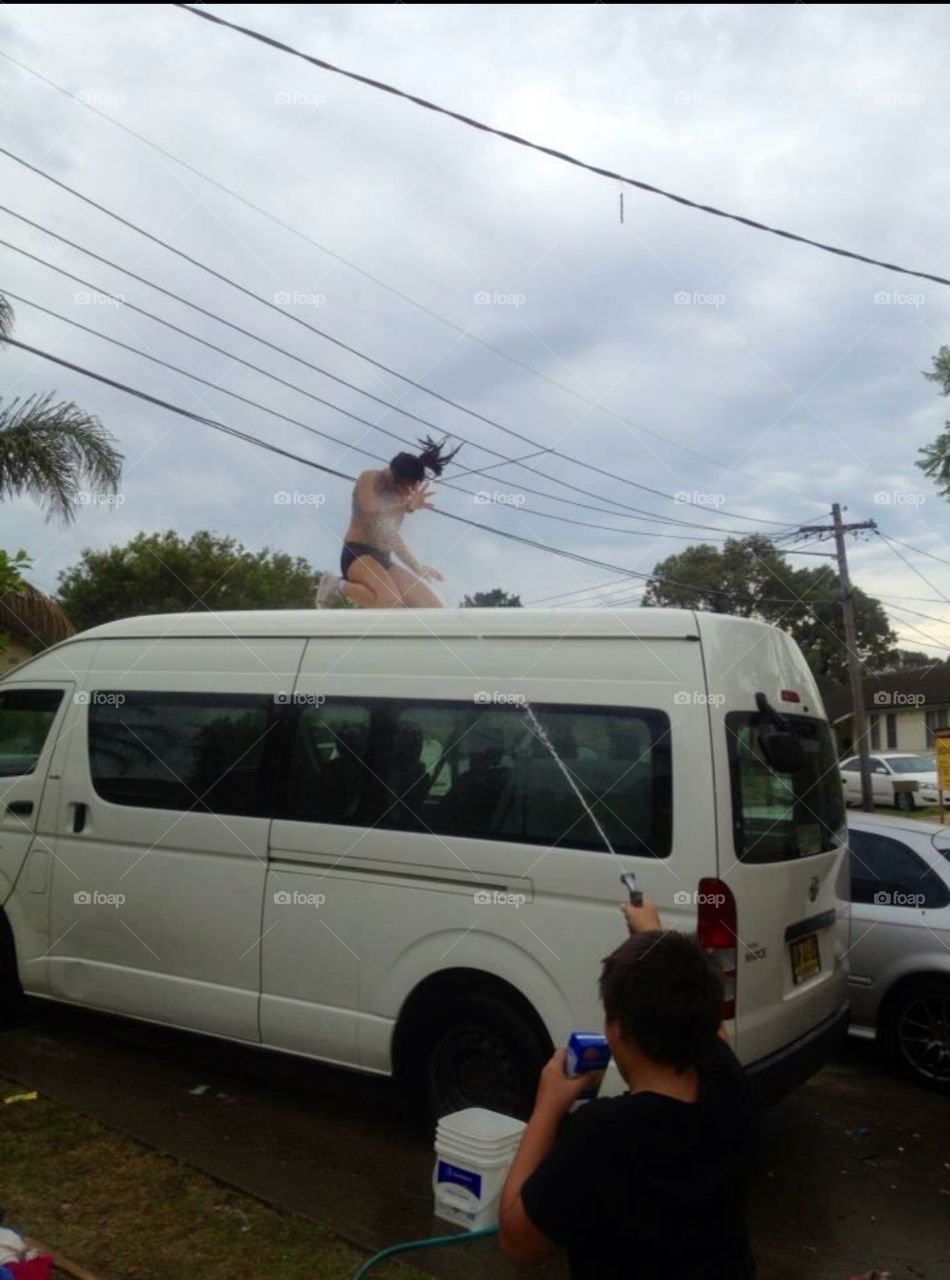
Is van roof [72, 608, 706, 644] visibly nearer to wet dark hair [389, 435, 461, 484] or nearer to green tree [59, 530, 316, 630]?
wet dark hair [389, 435, 461, 484]

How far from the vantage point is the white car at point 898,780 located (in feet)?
88.5

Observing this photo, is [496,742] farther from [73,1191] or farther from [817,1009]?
[73,1191]

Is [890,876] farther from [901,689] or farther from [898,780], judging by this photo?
[901,689]

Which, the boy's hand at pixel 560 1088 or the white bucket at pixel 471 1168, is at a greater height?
the boy's hand at pixel 560 1088

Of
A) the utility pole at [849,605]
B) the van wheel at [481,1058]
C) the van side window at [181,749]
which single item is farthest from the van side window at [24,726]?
the utility pole at [849,605]

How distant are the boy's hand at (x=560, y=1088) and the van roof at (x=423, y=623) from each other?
2.64 meters

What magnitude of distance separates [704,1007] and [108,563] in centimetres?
2835

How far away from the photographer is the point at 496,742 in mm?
4820

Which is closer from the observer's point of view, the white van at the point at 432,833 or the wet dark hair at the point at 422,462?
the white van at the point at 432,833

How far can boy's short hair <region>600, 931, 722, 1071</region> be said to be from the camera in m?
1.99

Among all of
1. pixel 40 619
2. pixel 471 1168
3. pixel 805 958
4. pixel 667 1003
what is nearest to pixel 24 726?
pixel 471 1168

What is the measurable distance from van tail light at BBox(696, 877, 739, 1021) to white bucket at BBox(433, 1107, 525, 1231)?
982 mm

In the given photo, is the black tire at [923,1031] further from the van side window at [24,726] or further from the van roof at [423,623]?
the van side window at [24,726]

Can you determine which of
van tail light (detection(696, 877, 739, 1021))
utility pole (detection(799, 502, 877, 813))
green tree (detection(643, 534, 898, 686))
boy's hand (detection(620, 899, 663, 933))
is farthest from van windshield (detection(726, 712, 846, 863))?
utility pole (detection(799, 502, 877, 813))
